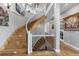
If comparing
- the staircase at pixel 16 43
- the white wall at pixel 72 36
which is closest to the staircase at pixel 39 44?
the staircase at pixel 16 43

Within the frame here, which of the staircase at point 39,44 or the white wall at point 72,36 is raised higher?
the white wall at point 72,36

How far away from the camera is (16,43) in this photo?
1.73 metres

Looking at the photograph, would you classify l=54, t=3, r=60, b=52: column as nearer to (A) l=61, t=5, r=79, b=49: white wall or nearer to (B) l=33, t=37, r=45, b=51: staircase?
(A) l=61, t=5, r=79, b=49: white wall

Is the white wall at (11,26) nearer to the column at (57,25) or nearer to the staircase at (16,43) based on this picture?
the staircase at (16,43)

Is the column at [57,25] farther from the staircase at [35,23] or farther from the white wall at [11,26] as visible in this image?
the white wall at [11,26]

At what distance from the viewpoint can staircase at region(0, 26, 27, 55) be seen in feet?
5.65

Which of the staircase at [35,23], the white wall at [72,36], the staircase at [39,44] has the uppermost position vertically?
the staircase at [35,23]

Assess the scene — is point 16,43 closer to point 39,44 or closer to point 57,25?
point 39,44

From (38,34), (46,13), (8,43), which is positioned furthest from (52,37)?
(8,43)

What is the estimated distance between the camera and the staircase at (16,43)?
1.72m

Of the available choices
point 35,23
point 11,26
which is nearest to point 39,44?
point 35,23

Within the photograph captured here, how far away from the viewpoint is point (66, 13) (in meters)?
1.70

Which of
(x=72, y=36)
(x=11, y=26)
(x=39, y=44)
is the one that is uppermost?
(x=11, y=26)

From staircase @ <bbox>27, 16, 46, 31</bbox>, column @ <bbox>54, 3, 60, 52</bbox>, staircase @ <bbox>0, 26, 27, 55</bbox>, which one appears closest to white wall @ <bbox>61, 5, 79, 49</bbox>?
column @ <bbox>54, 3, 60, 52</bbox>
